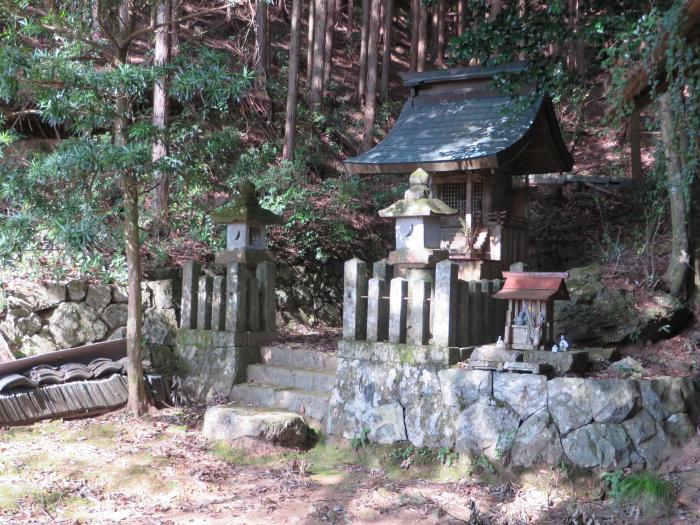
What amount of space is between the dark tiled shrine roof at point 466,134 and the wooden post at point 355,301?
401 cm

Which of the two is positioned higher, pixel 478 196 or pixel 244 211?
pixel 478 196

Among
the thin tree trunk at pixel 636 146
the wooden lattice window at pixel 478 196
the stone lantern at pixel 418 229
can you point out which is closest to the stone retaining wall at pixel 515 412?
the stone lantern at pixel 418 229

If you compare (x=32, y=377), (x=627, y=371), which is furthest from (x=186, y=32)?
(x=627, y=371)

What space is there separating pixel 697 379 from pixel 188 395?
235 inches

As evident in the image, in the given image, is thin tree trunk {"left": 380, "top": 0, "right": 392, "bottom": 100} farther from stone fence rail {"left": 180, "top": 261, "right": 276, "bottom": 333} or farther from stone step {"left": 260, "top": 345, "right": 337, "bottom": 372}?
stone step {"left": 260, "top": 345, "right": 337, "bottom": 372}

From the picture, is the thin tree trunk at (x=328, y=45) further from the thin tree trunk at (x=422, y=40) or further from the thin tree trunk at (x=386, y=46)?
the thin tree trunk at (x=422, y=40)

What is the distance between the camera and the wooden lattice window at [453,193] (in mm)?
11711

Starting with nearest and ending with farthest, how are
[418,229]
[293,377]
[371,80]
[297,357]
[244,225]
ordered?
[418,229]
[293,377]
[297,357]
[244,225]
[371,80]

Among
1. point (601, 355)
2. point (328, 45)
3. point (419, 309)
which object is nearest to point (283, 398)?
point (419, 309)

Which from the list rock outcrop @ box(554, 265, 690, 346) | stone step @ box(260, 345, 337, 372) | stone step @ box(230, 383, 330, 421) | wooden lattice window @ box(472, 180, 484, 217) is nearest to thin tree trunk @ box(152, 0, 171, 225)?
stone step @ box(260, 345, 337, 372)

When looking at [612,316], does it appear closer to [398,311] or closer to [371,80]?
[398,311]

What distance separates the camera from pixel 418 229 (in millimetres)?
7441

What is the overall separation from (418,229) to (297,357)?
7.42ft

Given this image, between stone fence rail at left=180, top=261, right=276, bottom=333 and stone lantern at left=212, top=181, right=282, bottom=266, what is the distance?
25cm
